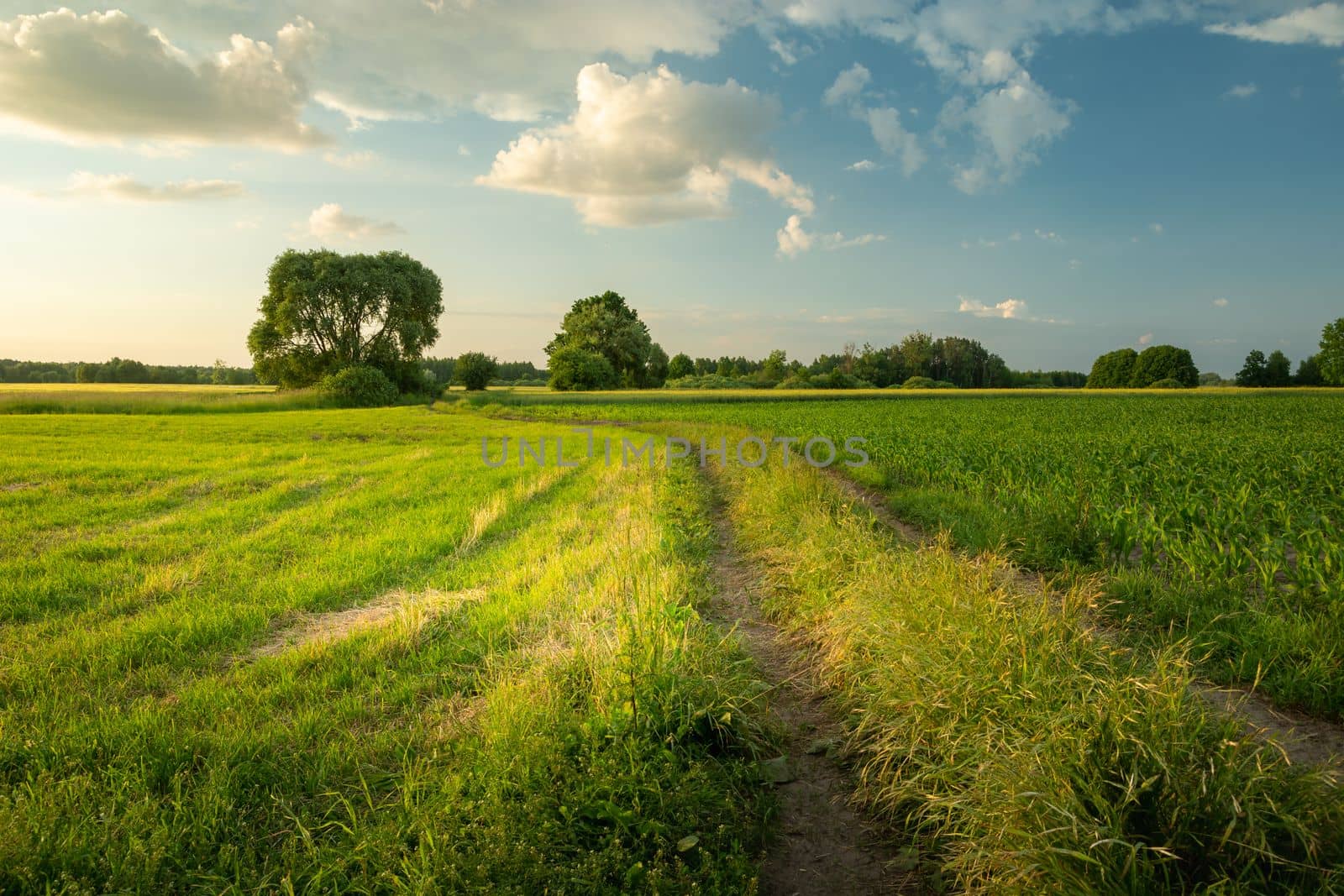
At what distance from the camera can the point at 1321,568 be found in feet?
21.3

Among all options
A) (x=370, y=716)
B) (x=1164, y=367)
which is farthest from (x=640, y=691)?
(x=1164, y=367)

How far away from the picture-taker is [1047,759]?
3.12 metres

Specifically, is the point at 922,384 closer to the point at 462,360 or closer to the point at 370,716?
the point at 462,360

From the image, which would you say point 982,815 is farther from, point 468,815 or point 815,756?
point 468,815

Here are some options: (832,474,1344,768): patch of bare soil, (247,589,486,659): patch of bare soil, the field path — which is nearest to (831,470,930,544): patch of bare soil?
(832,474,1344,768): patch of bare soil

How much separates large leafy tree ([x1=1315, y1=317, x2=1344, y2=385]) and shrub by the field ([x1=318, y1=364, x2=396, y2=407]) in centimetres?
11518

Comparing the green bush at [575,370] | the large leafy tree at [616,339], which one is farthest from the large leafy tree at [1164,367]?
the green bush at [575,370]

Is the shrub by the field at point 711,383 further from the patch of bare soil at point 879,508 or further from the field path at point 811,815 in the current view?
the field path at point 811,815

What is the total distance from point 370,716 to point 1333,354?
121 m

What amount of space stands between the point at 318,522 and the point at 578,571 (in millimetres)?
5729

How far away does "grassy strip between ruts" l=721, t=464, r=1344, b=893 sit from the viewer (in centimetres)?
272

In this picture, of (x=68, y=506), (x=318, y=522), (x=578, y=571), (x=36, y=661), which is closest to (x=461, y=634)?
(x=578, y=571)

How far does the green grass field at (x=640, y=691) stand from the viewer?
299cm

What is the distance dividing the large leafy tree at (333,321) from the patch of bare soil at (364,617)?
56.9 m
